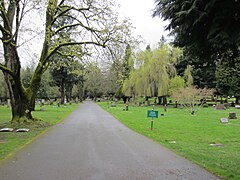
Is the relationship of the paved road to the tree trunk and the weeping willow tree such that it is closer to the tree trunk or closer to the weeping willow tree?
the tree trunk

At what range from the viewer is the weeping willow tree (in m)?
47.7

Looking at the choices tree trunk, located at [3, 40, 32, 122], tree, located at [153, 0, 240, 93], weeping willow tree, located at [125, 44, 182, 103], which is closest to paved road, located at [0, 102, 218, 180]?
tree, located at [153, 0, 240, 93]

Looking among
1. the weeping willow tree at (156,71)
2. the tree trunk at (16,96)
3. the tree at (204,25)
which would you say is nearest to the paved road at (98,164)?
the tree at (204,25)

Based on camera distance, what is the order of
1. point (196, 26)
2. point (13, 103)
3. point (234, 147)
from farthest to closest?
point (13, 103), point (234, 147), point (196, 26)

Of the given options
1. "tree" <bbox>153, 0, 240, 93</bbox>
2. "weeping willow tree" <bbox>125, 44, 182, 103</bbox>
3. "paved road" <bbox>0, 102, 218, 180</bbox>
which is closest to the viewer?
"tree" <bbox>153, 0, 240, 93</bbox>

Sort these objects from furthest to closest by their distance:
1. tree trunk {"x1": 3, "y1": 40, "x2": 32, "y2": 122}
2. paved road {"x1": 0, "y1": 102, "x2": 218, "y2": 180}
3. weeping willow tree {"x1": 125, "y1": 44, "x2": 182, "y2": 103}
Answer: weeping willow tree {"x1": 125, "y1": 44, "x2": 182, "y2": 103}
tree trunk {"x1": 3, "y1": 40, "x2": 32, "y2": 122}
paved road {"x1": 0, "y1": 102, "x2": 218, "y2": 180}

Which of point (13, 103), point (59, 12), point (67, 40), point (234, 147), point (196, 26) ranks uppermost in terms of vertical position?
point (59, 12)

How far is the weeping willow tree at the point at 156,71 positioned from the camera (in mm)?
47719

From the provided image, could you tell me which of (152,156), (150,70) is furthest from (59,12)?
(150,70)

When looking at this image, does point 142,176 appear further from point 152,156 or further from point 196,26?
point 196,26

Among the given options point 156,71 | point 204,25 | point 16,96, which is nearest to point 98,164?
point 204,25

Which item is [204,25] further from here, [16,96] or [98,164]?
[16,96]

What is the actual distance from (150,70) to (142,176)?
4305cm

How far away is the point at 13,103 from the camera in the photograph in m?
18.1
